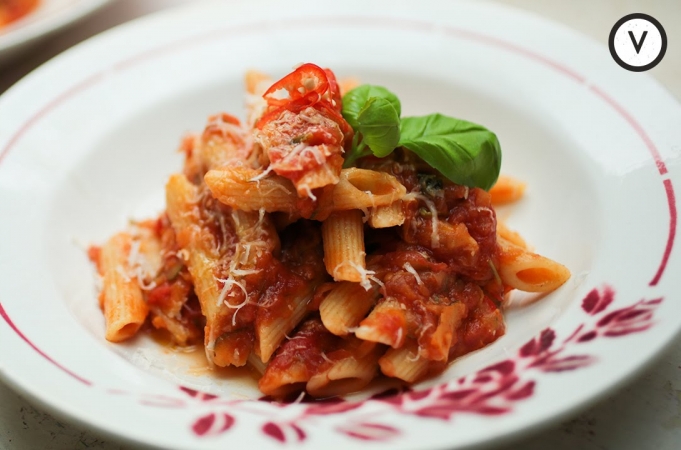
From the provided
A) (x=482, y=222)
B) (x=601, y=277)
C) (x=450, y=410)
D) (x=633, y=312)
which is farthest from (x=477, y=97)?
(x=450, y=410)

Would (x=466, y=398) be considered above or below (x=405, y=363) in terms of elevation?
above

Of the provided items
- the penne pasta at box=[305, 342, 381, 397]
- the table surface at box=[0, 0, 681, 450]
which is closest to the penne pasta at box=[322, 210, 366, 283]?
the penne pasta at box=[305, 342, 381, 397]

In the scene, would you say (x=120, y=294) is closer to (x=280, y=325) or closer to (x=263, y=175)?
(x=280, y=325)

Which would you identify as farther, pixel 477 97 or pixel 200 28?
pixel 200 28

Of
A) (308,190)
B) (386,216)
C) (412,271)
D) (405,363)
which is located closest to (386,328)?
(405,363)

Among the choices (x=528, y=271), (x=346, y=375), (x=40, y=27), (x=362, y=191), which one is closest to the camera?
(x=346, y=375)

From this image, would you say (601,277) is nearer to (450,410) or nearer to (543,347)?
(543,347)

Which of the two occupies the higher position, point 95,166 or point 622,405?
point 622,405

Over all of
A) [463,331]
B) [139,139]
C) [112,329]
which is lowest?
[112,329]
